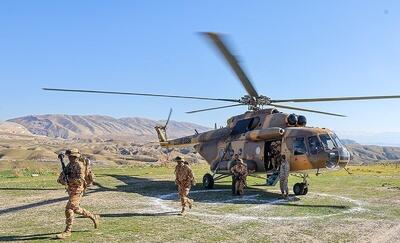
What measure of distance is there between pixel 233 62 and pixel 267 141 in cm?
588

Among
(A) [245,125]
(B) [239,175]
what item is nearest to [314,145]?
(B) [239,175]

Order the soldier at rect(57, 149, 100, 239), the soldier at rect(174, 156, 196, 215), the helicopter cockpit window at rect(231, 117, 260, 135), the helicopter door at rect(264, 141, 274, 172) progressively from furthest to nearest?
the helicopter cockpit window at rect(231, 117, 260, 135)
the helicopter door at rect(264, 141, 274, 172)
the soldier at rect(174, 156, 196, 215)
the soldier at rect(57, 149, 100, 239)

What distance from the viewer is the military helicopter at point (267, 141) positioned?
17.0 meters

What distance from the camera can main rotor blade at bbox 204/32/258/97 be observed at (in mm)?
12008

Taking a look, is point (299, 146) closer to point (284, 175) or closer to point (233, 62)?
point (284, 175)

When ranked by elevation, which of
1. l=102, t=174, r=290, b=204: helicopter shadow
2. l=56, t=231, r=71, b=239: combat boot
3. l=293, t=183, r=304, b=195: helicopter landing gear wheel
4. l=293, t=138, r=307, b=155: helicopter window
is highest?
l=293, t=138, r=307, b=155: helicopter window

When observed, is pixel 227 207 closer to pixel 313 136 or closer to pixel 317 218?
pixel 317 218

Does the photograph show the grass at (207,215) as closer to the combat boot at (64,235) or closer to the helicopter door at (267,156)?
the combat boot at (64,235)

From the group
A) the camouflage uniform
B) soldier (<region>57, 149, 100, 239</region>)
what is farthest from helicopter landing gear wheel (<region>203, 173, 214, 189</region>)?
soldier (<region>57, 149, 100, 239</region>)

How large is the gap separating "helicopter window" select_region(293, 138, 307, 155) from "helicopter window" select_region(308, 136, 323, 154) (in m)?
0.27

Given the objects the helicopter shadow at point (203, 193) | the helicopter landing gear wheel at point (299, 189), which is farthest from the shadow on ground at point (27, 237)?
the helicopter landing gear wheel at point (299, 189)

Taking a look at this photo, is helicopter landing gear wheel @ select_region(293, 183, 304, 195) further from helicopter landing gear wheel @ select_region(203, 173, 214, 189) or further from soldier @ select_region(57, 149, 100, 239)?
soldier @ select_region(57, 149, 100, 239)

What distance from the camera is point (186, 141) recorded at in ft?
79.8

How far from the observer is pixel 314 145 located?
17.2m
